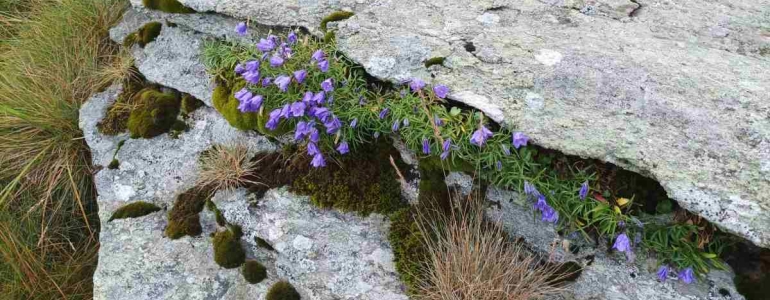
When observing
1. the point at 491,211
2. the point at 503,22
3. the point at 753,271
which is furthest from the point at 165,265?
the point at 753,271

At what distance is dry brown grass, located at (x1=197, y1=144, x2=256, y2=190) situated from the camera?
3.95 meters

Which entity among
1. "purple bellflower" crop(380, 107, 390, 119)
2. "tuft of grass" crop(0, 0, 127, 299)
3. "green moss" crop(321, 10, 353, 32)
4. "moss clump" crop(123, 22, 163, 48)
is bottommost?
"tuft of grass" crop(0, 0, 127, 299)

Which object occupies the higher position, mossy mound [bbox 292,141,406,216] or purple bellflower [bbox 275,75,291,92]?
purple bellflower [bbox 275,75,291,92]

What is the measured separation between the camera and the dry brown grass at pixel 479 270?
3162 millimetres

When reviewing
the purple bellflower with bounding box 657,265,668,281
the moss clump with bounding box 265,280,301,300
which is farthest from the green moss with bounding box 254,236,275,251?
the purple bellflower with bounding box 657,265,668,281

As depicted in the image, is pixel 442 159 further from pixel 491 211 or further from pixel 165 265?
pixel 165 265

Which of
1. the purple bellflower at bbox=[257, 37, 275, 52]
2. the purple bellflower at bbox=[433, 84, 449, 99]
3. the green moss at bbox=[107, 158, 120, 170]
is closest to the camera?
the purple bellflower at bbox=[433, 84, 449, 99]

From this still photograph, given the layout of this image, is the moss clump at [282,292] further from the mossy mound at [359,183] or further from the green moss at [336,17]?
the green moss at [336,17]

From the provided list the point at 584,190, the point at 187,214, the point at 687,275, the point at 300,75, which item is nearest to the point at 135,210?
the point at 187,214

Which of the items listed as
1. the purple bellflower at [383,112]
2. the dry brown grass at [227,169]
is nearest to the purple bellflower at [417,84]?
the purple bellflower at [383,112]

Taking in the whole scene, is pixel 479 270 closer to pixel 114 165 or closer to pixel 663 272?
pixel 663 272

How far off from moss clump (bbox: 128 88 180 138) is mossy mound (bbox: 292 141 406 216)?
1.41 m

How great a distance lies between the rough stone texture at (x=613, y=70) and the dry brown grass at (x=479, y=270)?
0.67 metres

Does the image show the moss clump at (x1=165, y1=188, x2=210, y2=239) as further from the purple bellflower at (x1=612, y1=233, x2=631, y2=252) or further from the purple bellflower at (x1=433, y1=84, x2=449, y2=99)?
the purple bellflower at (x1=612, y1=233, x2=631, y2=252)
